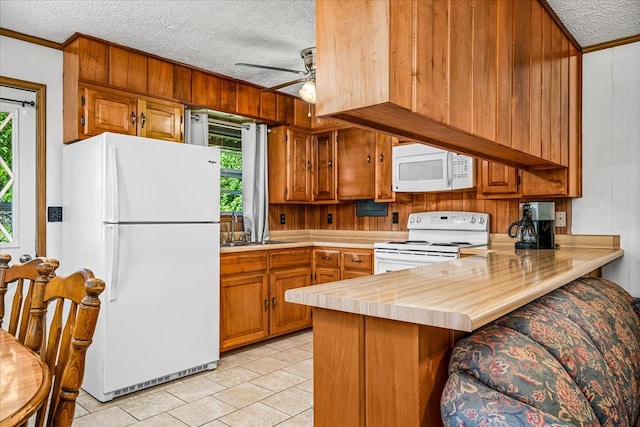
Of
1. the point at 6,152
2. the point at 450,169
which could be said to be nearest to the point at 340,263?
the point at 450,169

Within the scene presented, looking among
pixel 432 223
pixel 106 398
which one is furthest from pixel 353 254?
pixel 106 398

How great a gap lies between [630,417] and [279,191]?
11.2 ft

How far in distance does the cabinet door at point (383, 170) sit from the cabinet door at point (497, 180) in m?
0.92

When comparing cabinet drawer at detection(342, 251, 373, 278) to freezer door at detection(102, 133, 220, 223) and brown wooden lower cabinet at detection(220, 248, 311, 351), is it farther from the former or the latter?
freezer door at detection(102, 133, 220, 223)

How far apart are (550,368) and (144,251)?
7.92ft

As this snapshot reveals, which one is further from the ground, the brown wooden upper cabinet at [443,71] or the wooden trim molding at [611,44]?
the wooden trim molding at [611,44]

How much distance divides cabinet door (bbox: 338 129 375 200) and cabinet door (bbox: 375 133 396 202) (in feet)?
0.31

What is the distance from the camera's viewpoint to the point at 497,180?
131 inches

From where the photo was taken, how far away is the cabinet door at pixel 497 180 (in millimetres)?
3266

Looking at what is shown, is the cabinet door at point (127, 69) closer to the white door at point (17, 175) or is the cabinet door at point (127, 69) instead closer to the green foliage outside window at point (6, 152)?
the white door at point (17, 175)

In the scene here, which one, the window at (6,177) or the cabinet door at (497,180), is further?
the cabinet door at (497,180)

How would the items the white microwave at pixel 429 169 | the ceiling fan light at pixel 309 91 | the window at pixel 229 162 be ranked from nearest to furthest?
the ceiling fan light at pixel 309 91
the white microwave at pixel 429 169
the window at pixel 229 162

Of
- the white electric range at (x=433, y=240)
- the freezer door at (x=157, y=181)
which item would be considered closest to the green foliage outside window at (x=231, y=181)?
the freezer door at (x=157, y=181)

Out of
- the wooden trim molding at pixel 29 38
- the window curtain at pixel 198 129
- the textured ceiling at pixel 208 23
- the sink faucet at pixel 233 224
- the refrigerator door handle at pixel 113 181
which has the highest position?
the textured ceiling at pixel 208 23
